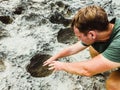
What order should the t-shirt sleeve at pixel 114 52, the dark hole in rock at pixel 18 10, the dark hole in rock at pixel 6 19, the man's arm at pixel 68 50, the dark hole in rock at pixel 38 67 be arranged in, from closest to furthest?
the t-shirt sleeve at pixel 114 52, the man's arm at pixel 68 50, the dark hole in rock at pixel 38 67, the dark hole in rock at pixel 6 19, the dark hole in rock at pixel 18 10

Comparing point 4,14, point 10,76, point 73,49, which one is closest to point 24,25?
point 4,14

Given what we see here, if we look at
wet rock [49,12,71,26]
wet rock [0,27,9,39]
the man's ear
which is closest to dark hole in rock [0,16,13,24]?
wet rock [0,27,9,39]

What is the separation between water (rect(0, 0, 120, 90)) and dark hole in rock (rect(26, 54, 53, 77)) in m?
0.04

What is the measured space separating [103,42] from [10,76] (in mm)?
894

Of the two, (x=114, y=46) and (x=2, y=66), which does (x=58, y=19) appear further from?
(x=114, y=46)

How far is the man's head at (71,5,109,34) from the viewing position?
1605 millimetres

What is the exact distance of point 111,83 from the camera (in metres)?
1.80

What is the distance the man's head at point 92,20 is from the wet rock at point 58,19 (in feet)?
4.04

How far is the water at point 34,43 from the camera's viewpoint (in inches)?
84.7

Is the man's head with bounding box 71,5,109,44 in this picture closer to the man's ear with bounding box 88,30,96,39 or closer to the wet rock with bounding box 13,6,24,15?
the man's ear with bounding box 88,30,96,39

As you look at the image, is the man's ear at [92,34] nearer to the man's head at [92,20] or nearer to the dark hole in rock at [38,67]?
the man's head at [92,20]

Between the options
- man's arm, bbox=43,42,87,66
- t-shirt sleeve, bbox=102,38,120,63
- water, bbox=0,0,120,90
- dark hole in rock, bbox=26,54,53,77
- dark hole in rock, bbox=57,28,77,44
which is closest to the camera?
t-shirt sleeve, bbox=102,38,120,63

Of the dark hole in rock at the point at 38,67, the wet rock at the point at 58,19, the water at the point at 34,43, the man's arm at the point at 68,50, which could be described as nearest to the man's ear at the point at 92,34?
the man's arm at the point at 68,50

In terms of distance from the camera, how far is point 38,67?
7.76ft
